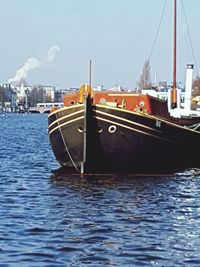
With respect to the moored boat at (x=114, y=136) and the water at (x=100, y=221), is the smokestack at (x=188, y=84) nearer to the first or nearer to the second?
the moored boat at (x=114, y=136)

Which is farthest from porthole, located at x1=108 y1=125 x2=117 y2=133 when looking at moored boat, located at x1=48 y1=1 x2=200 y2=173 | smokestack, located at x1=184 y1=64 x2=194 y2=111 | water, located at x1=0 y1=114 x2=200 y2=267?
smokestack, located at x1=184 y1=64 x2=194 y2=111

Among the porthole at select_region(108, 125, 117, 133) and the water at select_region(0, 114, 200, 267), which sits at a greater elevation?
the porthole at select_region(108, 125, 117, 133)

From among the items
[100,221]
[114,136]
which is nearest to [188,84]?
→ [114,136]

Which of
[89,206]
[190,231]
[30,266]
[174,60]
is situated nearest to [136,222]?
[190,231]

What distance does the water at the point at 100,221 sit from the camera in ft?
45.8

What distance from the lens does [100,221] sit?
17.4m

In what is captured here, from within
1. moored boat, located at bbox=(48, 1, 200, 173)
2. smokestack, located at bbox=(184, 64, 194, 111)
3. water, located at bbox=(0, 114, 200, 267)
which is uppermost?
smokestack, located at bbox=(184, 64, 194, 111)

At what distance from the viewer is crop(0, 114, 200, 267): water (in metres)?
14.0

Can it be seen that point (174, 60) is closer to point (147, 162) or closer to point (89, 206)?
point (147, 162)

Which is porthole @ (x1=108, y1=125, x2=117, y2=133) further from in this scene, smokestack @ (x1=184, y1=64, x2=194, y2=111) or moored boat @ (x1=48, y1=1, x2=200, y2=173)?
smokestack @ (x1=184, y1=64, x2=194, y2=111)

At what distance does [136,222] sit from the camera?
1734 cm

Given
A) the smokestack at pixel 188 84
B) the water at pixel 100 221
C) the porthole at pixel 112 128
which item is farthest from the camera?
the smokestack at pixel 188 84

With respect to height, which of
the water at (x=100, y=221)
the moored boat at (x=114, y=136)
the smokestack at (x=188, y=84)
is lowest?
the water at (x=100, y=221)

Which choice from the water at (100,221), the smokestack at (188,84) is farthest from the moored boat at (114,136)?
the smokestack at (188,84)
